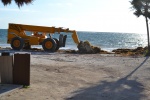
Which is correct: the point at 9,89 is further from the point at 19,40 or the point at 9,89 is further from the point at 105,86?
the point at 19,40

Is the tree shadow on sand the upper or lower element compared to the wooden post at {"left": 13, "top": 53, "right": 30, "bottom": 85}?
lower

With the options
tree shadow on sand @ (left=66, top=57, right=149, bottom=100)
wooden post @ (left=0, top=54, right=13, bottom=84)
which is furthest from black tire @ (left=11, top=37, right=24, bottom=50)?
wooden post @ (left=0, top=54, right=13, bottom=84)

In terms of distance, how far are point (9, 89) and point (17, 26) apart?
1964 centimetres

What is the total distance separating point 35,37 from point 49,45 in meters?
1.52

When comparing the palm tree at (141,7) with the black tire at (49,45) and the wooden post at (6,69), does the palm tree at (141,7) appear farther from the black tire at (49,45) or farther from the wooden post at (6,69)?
the wooden post at (6,69)

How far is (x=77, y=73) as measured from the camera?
47.3 ft

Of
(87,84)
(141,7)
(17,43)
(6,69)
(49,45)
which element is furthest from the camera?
(17,43)

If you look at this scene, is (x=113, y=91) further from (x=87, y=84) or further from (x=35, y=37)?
(x=35, y=37)

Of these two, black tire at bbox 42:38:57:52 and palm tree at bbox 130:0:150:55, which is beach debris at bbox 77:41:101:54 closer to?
black tire at bbox 42:38:57:52

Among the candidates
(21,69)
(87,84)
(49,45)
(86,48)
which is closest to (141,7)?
(86,48)

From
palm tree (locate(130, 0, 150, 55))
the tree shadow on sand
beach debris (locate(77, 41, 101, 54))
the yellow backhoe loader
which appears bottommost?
the tree shadow on sand

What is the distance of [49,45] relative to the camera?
2764 centimetres

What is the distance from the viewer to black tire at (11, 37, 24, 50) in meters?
27.8

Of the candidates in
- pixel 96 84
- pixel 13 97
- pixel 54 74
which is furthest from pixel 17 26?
pixel 13 97
